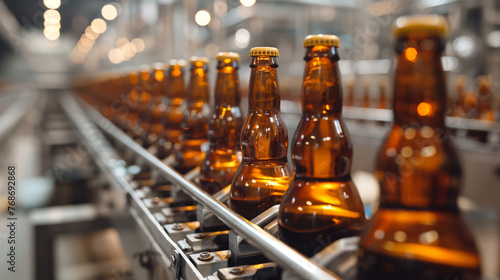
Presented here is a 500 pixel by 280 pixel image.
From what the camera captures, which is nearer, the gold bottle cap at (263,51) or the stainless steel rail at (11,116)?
the gold bottle cap at (263,51)

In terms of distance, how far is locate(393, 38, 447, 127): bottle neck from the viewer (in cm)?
33

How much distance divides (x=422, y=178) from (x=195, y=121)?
2.10ft

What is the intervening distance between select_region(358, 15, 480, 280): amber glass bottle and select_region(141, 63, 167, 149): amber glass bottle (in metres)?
1.02

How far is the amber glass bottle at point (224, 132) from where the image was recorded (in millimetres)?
734

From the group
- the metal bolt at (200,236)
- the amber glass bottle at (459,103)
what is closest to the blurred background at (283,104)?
the amber glass bottle at (459,103)

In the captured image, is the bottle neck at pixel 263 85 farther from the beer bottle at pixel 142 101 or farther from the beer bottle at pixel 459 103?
the beer bottle at pixel 459 103

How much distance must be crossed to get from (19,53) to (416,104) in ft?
75.2

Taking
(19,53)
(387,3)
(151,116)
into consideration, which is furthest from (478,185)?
(19,53)

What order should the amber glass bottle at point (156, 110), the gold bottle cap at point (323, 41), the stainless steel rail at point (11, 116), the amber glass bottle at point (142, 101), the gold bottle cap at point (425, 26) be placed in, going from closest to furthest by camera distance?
1. the gold bottle cap at point (425, 26)
2. the gold bottle cap at point (323, 41)
3. the amber glass bottle at point (156, 110)
4. the amber glass bottle at point (142, 101)
5. the stainless steel rail at point (11, 116)

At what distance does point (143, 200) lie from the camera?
3.13 feet

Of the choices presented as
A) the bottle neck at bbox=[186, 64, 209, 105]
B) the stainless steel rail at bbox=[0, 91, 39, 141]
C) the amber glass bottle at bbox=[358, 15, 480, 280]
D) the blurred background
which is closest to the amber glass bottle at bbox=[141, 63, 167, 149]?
the blurred background

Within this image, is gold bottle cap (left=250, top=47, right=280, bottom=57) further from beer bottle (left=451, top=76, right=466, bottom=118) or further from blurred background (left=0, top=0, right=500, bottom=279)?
beer bottle (left=451, top=76, right=466, bottom=118)

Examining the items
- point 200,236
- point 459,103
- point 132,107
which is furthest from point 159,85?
point 459,103

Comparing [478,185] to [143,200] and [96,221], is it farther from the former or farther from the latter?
[96,221]
